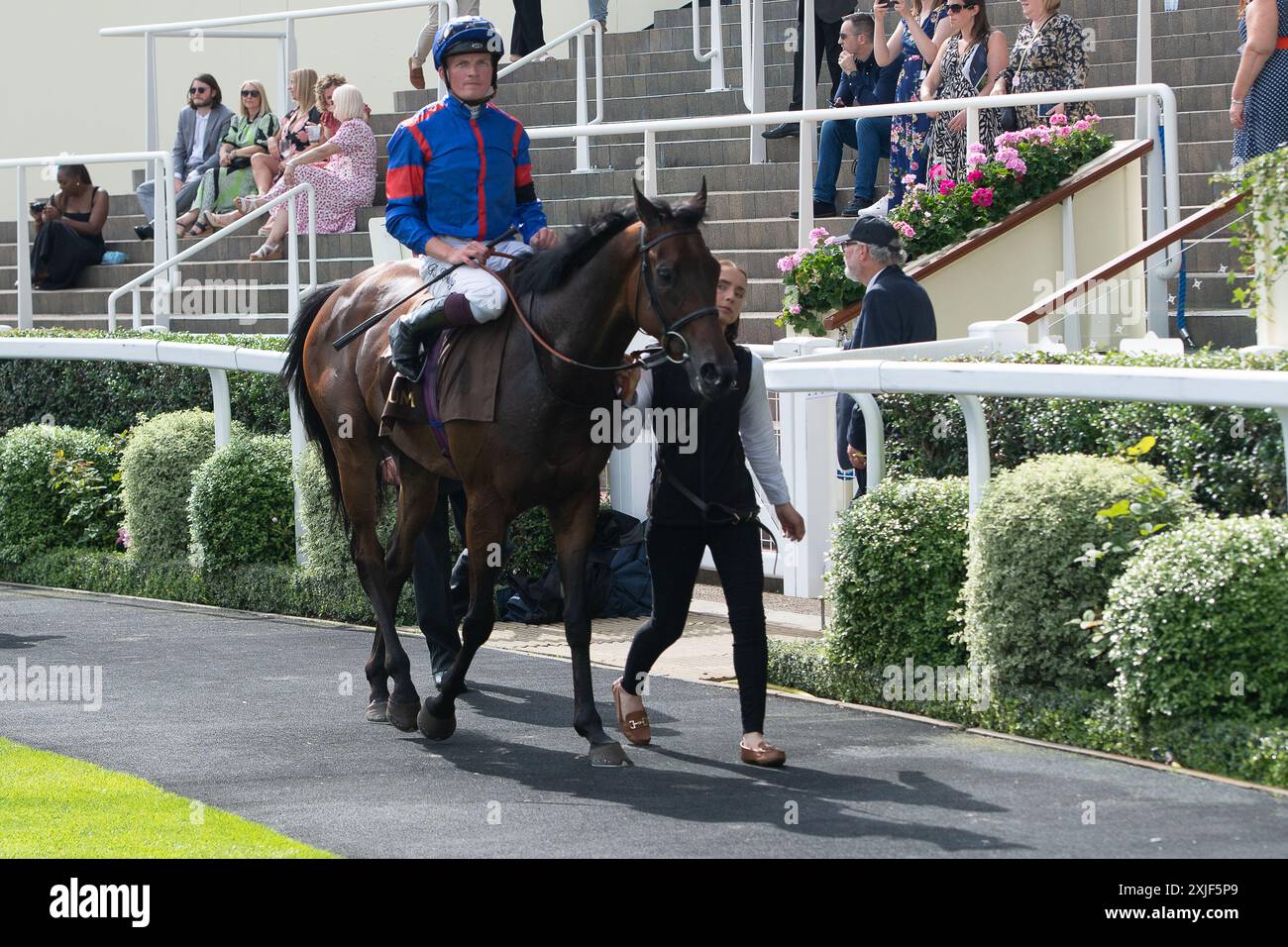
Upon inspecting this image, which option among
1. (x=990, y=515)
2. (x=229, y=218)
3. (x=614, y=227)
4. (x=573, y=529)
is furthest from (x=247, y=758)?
(x=229, y=218)

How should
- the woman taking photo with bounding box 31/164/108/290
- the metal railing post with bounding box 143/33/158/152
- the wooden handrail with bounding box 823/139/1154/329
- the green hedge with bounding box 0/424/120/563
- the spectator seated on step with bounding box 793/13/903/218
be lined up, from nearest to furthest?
the wooden handrail with bounding box 823/139/1154/329
the green hedge with bounding box 0/424/120/563
the spectator seated on step with bounding box 793/13/903/218
the woman taking photo with bounding box 31/164/108/290
the metal railing post with bounding box 143/33/158/152

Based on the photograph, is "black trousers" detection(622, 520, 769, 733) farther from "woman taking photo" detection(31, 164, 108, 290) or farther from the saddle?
"woman taking photo" detection(31, 164, 108, 290)

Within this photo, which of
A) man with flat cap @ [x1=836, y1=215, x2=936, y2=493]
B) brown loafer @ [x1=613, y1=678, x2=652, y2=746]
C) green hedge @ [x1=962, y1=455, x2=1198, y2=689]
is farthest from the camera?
man with flat cap @ [x1=836, y1=215, x2=936, y2=493]

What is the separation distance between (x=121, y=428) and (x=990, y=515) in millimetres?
6745

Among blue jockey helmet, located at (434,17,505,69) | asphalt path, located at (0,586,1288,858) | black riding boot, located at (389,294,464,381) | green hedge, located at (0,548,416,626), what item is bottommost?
asphalt path, located at (0,586,1288,858)

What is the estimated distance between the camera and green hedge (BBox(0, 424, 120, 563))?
11.1m

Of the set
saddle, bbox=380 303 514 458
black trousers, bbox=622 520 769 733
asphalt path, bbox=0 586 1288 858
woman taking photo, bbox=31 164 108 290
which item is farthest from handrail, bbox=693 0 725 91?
black trousers, bbox=622 520 769 733

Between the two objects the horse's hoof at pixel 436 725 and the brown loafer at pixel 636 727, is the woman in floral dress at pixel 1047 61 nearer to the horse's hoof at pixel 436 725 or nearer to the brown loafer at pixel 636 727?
the brown loafer at pixel 636 727

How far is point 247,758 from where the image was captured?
6520 mm

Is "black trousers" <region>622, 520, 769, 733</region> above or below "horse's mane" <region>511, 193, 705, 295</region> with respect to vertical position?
below

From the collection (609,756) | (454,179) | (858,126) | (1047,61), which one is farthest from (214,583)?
(1047,61)

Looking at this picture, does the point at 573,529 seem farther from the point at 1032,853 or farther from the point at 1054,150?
the point at 1054,150

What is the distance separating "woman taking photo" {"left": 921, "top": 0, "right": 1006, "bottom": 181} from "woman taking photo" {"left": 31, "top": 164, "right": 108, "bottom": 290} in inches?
314

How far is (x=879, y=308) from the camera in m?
8.02
